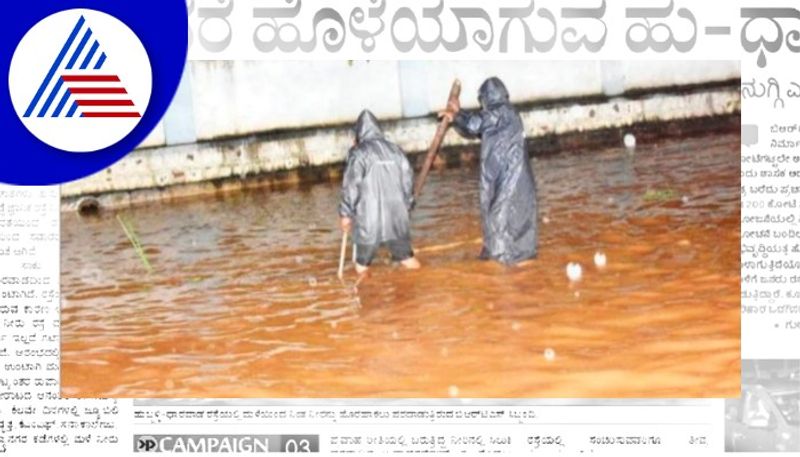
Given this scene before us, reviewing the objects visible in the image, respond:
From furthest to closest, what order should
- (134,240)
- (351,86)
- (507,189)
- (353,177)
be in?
(351,86), (134,240), (507,189), (353,177)

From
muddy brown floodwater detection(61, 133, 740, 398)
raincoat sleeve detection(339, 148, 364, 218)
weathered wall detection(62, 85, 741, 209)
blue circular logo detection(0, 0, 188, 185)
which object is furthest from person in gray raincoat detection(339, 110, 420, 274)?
blue circular logo detection(0, 0, 188, 185)

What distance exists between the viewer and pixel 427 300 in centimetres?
407

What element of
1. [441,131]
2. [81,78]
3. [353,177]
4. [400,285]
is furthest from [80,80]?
[400,285]

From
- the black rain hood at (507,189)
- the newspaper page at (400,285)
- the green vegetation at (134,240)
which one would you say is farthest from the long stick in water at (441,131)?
the green vegetation at (134,240)

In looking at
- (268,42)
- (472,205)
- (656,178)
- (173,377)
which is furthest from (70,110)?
(656,178)

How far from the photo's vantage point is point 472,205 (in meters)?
5.50

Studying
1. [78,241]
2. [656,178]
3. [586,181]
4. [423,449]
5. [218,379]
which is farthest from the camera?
[586,181]

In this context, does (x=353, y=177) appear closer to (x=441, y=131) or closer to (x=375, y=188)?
(x=375, y=188)

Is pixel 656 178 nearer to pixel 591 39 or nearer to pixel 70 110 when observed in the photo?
pixel 591 39

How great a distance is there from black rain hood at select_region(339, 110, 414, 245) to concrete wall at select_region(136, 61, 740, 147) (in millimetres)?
271

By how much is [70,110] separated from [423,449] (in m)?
1.51

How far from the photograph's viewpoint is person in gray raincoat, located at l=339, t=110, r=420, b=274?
4.31 meters

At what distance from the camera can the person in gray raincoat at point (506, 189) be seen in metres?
4.43

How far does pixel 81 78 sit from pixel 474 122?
5.76ft
